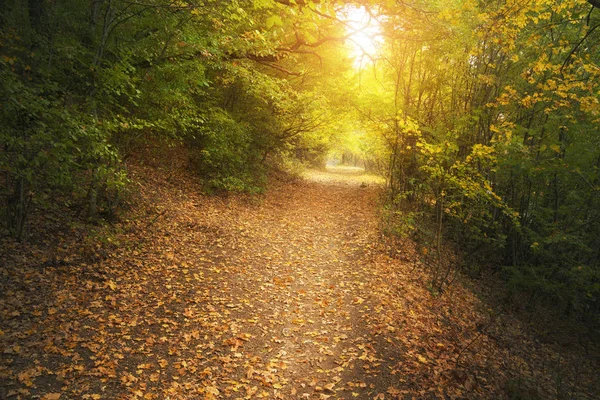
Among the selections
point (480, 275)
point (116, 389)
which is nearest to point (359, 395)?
point (116, 389)

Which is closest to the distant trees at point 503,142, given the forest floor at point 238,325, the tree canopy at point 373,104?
the tree canopy at point 373,104

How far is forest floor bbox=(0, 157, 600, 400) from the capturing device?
14.6 feet

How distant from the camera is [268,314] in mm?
6270

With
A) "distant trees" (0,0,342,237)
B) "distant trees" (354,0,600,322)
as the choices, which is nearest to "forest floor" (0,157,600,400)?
"distant trees" (0,0,342,237)

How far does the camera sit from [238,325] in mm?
5793

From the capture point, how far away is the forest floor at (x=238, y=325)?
14.6ft

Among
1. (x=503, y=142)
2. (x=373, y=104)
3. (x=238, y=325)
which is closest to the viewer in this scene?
(x=238, y=325)

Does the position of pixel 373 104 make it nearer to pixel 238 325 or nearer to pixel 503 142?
pixel 503 142

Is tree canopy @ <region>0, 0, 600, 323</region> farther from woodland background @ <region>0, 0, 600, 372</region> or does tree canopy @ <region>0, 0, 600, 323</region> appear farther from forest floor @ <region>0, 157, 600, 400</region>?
forest floor @ <region>0, 157, 600, 400</region>

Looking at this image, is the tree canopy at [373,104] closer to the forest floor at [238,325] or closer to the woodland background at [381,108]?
the woodland background at [381,108]

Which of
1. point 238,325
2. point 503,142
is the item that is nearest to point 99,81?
point 238,325

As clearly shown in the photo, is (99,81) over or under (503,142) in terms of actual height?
over

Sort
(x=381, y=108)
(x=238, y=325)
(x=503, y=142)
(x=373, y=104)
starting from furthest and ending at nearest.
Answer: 1. (x=373, y=104)
2. (x=381, y=108)
3. (x=503, y=142)
4. (x=238, y=325)

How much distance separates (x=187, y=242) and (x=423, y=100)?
1086cm
